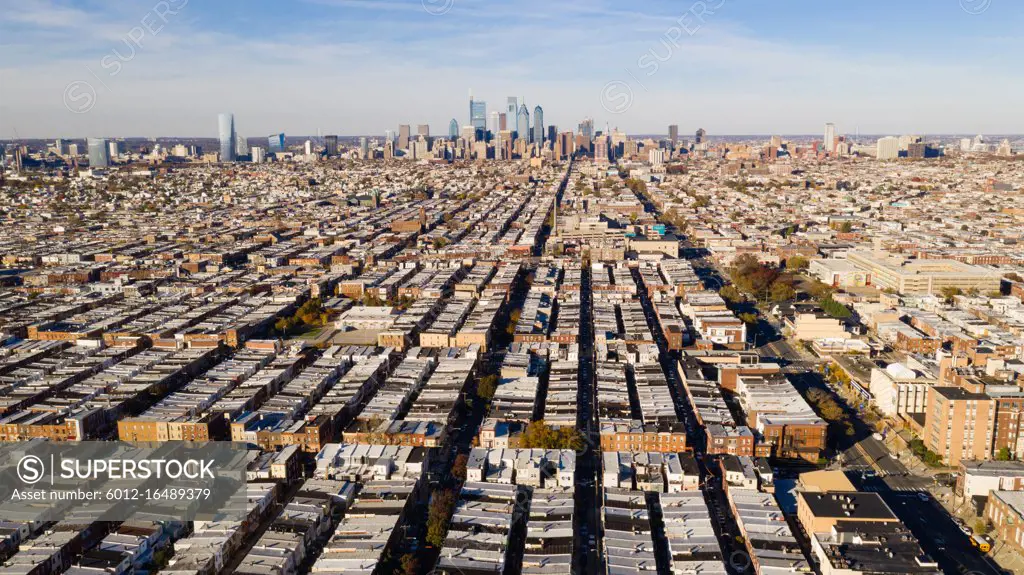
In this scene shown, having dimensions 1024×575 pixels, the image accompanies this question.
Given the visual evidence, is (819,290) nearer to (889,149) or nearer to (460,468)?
(460,468)

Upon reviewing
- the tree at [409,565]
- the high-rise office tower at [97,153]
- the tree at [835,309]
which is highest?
the high-rise office tower at [97,153]

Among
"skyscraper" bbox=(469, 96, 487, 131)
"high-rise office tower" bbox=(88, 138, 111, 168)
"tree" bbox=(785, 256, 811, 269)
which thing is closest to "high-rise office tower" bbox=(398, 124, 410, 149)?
"skyscraper" bbox=(469, 96, 487, 131)

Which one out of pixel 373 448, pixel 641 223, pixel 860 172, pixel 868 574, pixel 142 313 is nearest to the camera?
pixel 868 574

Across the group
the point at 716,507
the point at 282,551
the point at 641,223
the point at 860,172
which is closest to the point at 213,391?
the point at 282,551

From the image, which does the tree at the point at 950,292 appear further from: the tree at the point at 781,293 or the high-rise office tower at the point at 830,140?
the high-rise office tower at the point at 830,140

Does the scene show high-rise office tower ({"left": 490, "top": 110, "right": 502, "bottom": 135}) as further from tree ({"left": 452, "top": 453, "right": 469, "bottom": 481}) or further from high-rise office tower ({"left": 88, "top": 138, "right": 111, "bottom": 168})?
tree ({"left": 452, "top": 453, "right": 469, "bottom": 481})

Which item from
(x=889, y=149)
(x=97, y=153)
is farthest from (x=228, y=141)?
(x=889, y=149)

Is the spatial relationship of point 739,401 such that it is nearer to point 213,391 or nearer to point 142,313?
point 213,391

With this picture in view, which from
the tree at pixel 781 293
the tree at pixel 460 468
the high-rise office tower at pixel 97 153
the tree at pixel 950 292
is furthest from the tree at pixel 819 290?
the high-rise office tower at pixel 97 153
